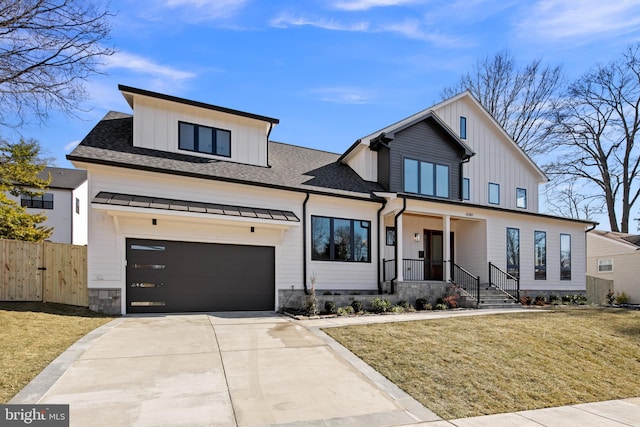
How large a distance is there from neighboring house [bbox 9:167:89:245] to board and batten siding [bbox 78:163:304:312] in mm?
18125

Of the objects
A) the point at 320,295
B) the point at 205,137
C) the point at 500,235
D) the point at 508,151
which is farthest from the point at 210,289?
the point at 508,151

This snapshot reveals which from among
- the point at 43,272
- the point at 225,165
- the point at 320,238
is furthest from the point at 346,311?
the point at 43,272

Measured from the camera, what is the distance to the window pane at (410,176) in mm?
15539

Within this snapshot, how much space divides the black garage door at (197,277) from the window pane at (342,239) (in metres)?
2.39

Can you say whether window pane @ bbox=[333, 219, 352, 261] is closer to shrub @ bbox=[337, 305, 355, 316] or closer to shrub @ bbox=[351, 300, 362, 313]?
shrub @ bbox=[351, 300, 362, 313]

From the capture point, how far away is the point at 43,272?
10.6 metres

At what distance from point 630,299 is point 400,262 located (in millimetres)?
17670

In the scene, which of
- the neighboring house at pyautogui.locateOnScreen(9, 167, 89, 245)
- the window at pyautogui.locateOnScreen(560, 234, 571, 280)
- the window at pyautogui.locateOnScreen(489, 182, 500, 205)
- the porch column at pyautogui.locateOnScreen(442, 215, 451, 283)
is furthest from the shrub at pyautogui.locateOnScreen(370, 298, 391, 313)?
the neighboring house at pyautogui.locateOnScreen(9, 167, 89, 245)

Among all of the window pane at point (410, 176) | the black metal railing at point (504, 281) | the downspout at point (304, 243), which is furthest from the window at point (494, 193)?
the downspout at point (304, 243)

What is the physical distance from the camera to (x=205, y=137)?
43.7 feet

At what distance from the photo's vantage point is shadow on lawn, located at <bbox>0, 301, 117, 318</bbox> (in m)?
9.45

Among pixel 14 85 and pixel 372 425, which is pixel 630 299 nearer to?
pixel 372 425

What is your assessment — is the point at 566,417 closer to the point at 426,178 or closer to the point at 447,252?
the point at 447,252

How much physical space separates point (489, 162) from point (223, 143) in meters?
13.0
